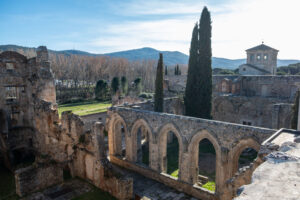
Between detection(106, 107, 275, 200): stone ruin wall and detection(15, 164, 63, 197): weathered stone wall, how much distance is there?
495 cm

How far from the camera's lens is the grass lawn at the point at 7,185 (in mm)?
11500

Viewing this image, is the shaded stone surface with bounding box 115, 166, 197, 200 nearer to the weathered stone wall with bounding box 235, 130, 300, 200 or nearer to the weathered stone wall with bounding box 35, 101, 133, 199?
the weathered stone wall with bounding box 35, 101, 133, 199

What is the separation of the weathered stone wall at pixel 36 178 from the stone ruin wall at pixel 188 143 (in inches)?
195

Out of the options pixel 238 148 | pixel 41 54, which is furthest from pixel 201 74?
pixel 41 54

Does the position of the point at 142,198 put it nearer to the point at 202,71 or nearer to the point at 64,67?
the point at 202,71

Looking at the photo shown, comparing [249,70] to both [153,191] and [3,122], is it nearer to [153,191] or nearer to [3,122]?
[153,191]

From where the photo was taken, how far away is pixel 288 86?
866 inches

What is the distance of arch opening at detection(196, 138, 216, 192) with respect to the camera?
13447 millimetres

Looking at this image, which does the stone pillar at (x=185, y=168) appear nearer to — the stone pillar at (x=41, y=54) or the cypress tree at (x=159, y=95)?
the cypress tree at (x=159, y=95)

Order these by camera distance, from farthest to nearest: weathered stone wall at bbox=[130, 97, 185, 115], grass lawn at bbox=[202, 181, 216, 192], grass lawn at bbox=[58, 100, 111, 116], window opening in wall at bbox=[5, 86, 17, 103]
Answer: grass lawn at bbox=[58, 100, 111, 116] → weathered stone wall at bbox=[130, 97, 185, 115] → window opening in wall at bbox=[5, 86, 17, 103] → grass lawn at bbox=[202, 181, 216, 192]

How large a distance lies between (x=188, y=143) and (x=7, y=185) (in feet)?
36.2

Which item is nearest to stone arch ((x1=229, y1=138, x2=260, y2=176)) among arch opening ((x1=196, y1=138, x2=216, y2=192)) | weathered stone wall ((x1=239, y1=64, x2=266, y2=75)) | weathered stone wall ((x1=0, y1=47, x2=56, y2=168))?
arch opening ((x1=196, y1=138, x2=216, y2=192))

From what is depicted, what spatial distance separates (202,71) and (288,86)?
30.9 ft

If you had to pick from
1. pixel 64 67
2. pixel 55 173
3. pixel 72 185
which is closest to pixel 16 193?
pixel 55 173
